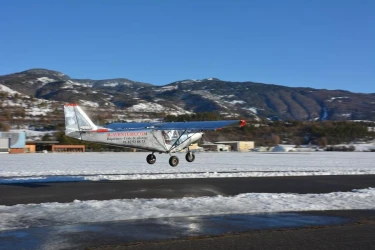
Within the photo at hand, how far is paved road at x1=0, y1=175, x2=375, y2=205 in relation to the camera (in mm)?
16016

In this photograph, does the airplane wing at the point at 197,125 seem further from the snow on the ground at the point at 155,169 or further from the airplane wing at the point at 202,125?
the snow on the ground at the point at 155,169

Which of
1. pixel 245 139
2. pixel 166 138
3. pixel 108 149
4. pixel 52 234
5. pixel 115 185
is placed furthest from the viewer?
pixel 245 139

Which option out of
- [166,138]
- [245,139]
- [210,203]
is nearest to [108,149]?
[245,139]

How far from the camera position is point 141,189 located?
18281 mm

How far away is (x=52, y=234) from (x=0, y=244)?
3.71ft

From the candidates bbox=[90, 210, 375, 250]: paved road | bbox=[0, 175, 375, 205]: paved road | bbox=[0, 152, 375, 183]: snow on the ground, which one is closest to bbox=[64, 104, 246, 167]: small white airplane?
bbox=[0, 152, 375, 183]: snow on the ground

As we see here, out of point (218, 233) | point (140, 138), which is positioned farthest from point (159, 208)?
point (140, 138)

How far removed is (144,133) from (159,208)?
15249 mm

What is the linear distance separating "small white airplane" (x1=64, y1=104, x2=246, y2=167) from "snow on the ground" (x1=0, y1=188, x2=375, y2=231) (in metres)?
9.88

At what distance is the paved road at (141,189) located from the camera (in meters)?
16.0

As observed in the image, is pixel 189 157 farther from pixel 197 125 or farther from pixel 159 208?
pixel 159 208

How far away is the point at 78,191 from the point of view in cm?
1770

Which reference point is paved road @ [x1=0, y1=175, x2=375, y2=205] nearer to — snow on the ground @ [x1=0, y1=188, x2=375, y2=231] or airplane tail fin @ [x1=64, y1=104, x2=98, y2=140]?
snow on the ground @ [x1=0, y1=188, x2=375, y2=231]

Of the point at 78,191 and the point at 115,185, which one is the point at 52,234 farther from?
the point at 115,185
